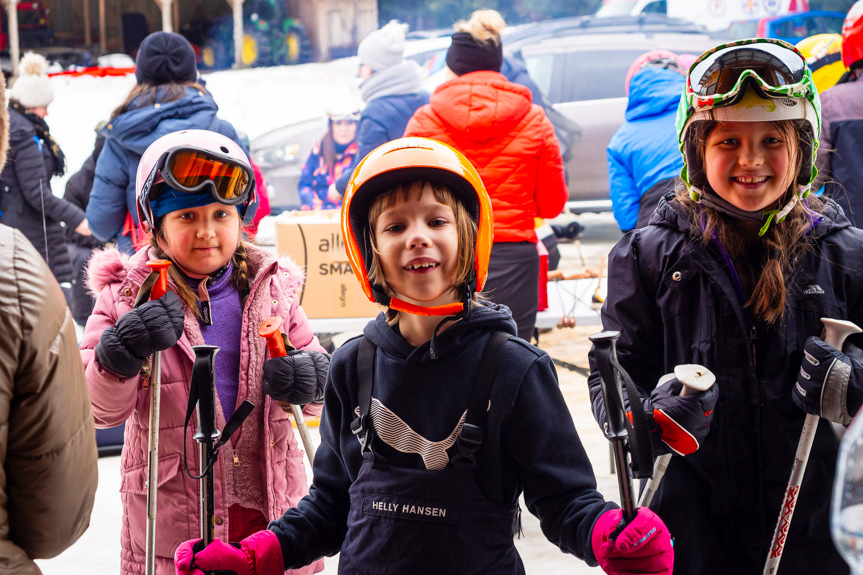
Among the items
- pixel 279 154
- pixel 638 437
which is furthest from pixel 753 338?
pixel 279 154

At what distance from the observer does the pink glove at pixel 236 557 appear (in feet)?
6.39

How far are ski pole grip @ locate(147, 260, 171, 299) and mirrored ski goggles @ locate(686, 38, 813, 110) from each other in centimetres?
152

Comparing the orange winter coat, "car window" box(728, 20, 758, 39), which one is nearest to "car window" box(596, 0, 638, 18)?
"car window" box(728, 20, 758, 39)

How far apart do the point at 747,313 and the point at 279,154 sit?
976 centimetres

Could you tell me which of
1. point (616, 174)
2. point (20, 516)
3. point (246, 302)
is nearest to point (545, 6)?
point (616, 174)

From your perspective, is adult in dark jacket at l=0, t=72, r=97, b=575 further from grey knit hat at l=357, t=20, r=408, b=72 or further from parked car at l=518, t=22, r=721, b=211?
parked car at l=518, t=22, r=721, b=211

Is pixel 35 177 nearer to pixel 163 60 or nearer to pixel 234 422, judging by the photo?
pixel 163 60

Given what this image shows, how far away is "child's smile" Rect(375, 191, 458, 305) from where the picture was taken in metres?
2.07

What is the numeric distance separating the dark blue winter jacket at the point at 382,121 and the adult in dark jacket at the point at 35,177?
7.55ft

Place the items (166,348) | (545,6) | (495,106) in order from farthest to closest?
(545,6) < (495,106) < (166,348)

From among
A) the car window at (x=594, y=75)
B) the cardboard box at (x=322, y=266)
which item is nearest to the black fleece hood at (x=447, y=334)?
the cardboard box at (x=322, y=266)

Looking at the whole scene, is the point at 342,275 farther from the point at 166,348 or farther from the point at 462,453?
the point at 462,453

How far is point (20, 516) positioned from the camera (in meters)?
1.68

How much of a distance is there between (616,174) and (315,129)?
22.3ft
